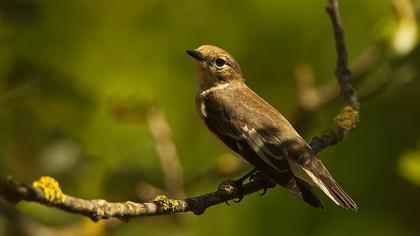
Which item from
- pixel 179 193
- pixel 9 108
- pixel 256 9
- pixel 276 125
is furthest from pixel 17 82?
pixel 256 9

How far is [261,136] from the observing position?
16.6ft

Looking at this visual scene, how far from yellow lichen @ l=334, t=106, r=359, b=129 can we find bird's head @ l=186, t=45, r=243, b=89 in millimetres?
1468

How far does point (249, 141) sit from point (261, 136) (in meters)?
0.09

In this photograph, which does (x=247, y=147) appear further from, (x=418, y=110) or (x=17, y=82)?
(x=418, y=110)

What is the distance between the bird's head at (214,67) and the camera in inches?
232

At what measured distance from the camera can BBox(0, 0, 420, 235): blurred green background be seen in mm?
4789

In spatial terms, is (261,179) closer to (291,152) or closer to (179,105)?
(291,152)

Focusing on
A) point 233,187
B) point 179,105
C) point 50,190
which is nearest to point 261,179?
point 233,187

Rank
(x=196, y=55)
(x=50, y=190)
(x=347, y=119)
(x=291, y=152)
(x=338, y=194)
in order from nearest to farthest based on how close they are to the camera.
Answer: (x=50, y=190) < (x=347, y=119) < (x=338, y=194) < (x=291, y=152) < (x=196, y=55)

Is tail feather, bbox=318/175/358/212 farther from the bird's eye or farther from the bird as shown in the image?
the bird's eye

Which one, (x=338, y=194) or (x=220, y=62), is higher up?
(x=220, y=62)

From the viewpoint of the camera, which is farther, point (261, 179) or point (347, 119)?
point (261, 179)

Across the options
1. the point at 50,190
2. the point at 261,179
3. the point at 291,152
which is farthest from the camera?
the point at 291,152

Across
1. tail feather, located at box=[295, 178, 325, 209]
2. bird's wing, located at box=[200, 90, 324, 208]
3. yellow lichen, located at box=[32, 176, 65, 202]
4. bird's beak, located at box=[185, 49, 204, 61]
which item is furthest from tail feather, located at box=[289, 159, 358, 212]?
yellow lichen, located at box=[32, 176, 65, 202]
